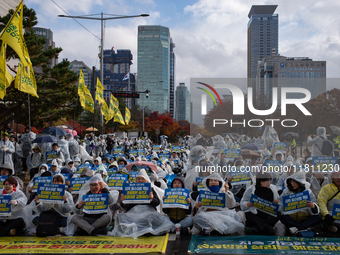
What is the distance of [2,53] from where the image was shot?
8.69m

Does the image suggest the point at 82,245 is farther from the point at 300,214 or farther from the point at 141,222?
the point at 300,214

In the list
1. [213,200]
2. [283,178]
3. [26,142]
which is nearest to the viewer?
[213,200]

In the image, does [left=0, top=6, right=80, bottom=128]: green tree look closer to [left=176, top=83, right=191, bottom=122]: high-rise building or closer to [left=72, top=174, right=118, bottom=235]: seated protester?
[left=72, top=174, right=118, bottom=235]: seated protester

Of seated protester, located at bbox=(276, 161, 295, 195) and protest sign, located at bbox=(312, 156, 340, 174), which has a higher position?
protest sign, located at bbox=(312, 156, 340, 174)

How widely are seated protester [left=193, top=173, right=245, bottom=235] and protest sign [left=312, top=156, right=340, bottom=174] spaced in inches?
95.5

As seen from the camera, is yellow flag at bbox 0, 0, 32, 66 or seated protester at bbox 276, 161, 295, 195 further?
yellow flag at bbox 0, 0, 32, 66

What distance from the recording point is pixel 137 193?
19.6 feet

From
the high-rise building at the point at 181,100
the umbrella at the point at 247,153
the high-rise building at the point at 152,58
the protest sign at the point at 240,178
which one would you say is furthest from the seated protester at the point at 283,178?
the high-rise building at the point at 181,100

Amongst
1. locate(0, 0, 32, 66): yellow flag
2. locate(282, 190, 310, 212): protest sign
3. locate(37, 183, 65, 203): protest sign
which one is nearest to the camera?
locate(282, 190, 310, 212): protest sign

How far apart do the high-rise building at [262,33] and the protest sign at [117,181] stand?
18113cm

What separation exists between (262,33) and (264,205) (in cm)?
19313

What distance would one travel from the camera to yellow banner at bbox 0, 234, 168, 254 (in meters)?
4.88

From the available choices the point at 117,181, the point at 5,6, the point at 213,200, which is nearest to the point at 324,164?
the point at 213,200

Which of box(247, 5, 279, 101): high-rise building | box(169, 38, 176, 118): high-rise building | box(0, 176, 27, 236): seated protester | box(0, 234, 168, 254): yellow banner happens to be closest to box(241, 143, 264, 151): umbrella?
box(0, 234, 168, 254): yellow banner
